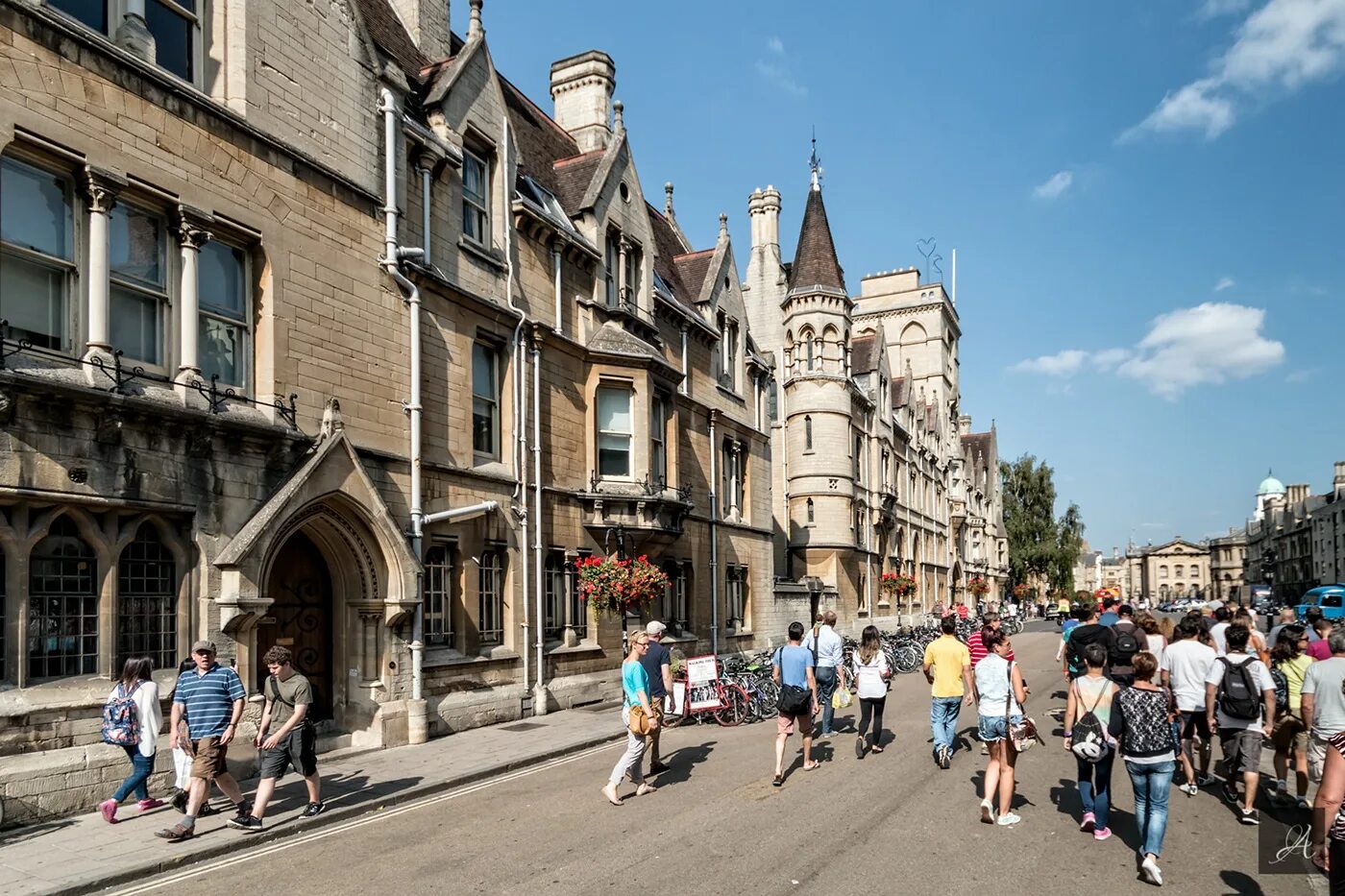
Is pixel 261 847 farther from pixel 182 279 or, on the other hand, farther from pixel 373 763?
pixel 182 279

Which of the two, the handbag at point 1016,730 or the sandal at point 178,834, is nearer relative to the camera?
the sandal at point 178,834

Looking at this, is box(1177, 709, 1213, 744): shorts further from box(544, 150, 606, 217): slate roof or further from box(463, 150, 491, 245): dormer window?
box(544, 150, 606, 217): slate roof

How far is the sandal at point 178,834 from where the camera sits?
883 cm

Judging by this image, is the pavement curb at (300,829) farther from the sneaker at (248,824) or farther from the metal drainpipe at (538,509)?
the metal drainpipe at (538,509)

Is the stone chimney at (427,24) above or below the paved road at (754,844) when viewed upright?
above

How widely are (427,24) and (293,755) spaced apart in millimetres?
14664

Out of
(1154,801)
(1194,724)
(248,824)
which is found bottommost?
(248,824)

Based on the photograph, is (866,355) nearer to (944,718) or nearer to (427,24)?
(427,24)

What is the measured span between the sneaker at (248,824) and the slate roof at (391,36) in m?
12.0

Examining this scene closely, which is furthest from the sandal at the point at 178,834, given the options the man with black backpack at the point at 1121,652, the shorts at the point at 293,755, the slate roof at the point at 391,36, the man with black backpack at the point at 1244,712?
the slate roof at the point at 391,36

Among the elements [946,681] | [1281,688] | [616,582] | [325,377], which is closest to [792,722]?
[946,681]

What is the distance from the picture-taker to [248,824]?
30.1 ft

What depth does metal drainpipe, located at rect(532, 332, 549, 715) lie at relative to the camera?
58.2ft

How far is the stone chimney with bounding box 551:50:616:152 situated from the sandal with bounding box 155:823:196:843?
20333 mm
